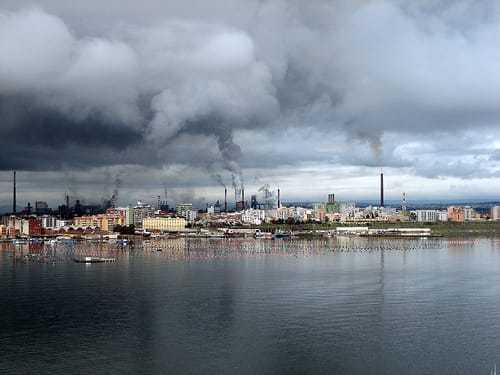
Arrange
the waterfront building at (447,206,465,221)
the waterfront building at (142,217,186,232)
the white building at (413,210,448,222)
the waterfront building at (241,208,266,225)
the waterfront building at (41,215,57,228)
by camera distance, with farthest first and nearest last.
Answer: the white building at (413,210,448,222), the waterfront building at (447,206,465,221), the waterfront building at (241,208,266,225), the waterfront building at (142,217,186,232), the waterfront building at (41,215,57,228)

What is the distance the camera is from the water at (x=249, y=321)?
378 inches

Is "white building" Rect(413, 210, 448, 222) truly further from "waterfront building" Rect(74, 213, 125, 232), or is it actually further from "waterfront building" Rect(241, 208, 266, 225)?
"waterfront building" Rect(74, 213, 125, 232)

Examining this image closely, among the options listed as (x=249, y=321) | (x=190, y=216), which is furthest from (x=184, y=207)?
(x=249, y=321)

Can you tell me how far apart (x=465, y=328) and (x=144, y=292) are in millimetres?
8726

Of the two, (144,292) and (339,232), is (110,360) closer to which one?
(144,292)

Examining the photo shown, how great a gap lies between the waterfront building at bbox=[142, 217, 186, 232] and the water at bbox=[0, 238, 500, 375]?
134 ft

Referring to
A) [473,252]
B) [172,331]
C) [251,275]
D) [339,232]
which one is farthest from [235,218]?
[172,331]

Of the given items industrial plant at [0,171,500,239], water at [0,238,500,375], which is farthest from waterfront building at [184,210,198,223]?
water at [0,238,500,375]

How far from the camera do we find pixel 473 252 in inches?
1220

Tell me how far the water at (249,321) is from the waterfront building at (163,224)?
134 feet

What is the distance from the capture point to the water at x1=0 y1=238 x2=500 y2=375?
959cm

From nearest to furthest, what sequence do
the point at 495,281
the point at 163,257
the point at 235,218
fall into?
the point at 495,281 → the point at 163,257 → the point at 235,218

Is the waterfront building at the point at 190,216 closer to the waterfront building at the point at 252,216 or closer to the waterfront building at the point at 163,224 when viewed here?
the waterfront building at the point at 252,216

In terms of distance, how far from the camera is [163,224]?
6331 cm
